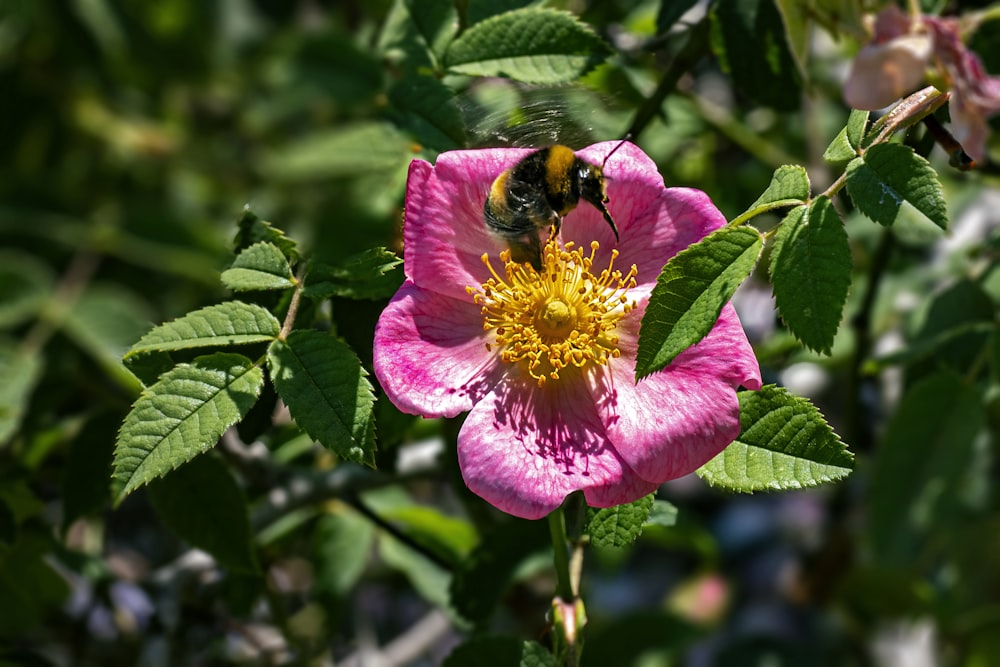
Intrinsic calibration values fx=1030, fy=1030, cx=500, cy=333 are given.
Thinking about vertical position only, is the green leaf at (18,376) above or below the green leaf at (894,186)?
below

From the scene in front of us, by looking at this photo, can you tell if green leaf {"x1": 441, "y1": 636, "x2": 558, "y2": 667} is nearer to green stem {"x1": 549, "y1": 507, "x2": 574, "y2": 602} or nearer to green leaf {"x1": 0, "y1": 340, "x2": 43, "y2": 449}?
green stem {"x1": 549, "y1": 507, "x2": 574, "y2": 602}

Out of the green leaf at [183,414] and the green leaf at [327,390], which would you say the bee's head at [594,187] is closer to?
the green leaf at [327,390]

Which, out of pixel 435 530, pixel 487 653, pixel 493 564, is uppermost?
pixel 487 653

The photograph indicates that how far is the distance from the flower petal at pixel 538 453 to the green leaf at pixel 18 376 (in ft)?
3.62

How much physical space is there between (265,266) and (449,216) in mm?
265

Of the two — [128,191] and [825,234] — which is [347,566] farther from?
[128,191]

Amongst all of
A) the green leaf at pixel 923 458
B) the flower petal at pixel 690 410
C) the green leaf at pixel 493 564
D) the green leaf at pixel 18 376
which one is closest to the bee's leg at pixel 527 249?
the flower petal at pixel 690 410

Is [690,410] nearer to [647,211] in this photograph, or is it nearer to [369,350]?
[647,211]

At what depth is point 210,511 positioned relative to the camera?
1696 mm

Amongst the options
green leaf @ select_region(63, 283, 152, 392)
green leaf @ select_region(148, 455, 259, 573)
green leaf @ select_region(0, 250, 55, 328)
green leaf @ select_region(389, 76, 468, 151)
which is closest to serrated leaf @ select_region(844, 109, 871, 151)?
green leaf @ select_region(389, 76, 468, 151)

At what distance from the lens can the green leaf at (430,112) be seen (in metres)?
1.59

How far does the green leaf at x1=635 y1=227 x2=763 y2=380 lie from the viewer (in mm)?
1218

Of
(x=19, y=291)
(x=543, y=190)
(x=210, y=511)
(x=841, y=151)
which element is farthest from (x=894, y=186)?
(x=19, y=291)

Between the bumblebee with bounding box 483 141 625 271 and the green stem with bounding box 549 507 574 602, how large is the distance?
0.40m
